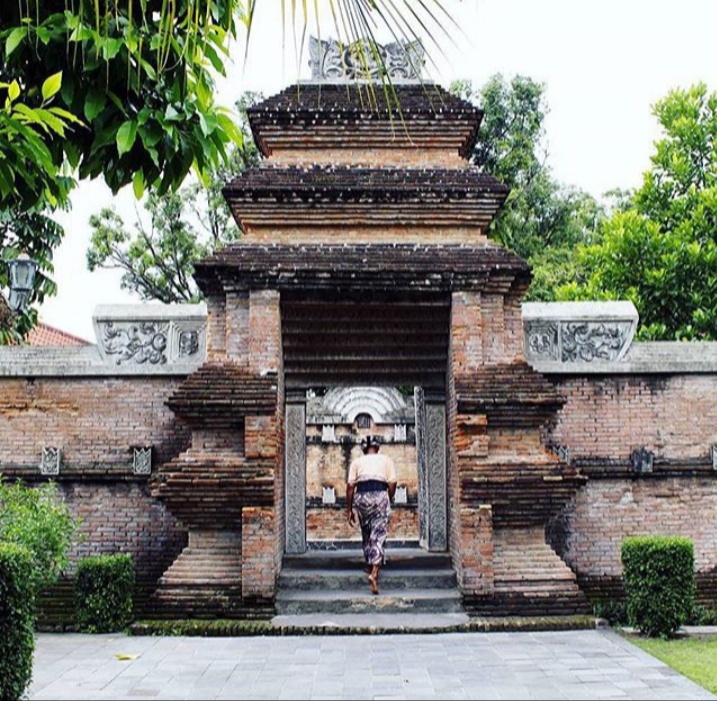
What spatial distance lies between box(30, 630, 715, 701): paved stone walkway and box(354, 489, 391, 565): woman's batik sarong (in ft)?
4.64

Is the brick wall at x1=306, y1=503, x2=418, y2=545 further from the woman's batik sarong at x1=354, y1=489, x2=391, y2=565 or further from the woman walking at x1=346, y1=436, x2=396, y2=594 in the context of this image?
the woman's batik sarong at x1=354, y1=489, x2=391, y2=565

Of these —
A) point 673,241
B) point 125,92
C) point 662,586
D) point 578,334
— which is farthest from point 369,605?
point 673,241

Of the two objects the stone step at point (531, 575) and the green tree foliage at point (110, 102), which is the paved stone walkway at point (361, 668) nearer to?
the stone step at point (531, 575)

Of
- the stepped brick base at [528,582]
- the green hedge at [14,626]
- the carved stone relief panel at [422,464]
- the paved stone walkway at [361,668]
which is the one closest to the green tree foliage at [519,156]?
the carved stone relief panel at [422,464]

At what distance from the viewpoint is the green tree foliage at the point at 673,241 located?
15.5m

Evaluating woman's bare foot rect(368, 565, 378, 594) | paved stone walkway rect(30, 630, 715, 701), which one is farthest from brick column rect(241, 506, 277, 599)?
woman's bare foot rect(368, 565, 378, 594)

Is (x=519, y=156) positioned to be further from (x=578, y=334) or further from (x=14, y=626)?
(x=14, y=626)

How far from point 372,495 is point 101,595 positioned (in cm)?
300

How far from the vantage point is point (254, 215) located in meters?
9.96

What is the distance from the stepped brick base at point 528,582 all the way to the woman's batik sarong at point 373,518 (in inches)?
46.4

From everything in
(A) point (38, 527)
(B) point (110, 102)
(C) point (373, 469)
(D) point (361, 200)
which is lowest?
(A) point (38, 527)

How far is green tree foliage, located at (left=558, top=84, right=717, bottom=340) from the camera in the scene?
51.0ft

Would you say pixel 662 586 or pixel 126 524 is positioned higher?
pixel 126 524

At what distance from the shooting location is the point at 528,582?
29.0ft
